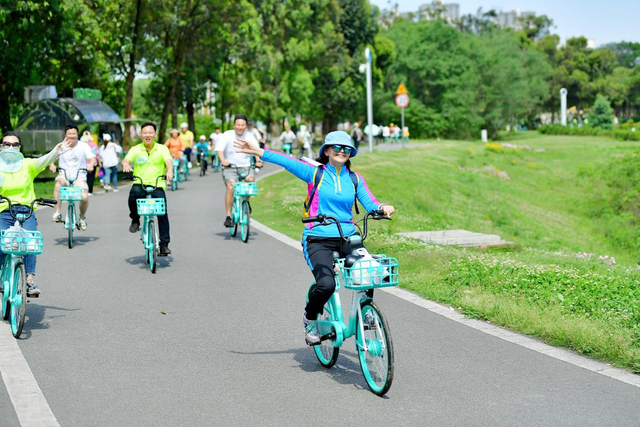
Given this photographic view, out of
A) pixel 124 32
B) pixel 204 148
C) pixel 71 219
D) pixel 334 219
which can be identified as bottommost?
pixel 71 219

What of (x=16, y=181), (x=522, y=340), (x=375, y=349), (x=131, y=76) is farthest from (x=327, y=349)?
(x=131, y=76)

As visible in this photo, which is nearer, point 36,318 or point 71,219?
point 36,318

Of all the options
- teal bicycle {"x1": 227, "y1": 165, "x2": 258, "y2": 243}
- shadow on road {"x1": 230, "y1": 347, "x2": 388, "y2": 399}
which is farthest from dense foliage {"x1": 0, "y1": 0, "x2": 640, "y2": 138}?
shadow on road {"x1": 230, "y1": 347, "x2": 388, "y2": 399}

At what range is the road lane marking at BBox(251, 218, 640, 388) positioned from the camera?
6.82 m

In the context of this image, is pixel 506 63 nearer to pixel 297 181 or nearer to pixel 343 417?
pixel 297 181

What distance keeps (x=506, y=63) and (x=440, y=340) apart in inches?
3191

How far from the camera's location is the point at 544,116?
553 ft

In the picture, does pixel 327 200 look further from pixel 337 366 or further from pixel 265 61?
pixel 265 61

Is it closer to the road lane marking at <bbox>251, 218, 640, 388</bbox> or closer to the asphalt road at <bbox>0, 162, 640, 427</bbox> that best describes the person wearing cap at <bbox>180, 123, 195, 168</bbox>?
the asphalt road at <bbox>0, 162, 640, 427</bbox>

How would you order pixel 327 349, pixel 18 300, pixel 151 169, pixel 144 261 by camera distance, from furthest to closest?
pixel 144 261 < pixel 151 169 < pixel 18 300 < pixel 327 349

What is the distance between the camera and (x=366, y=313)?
6.24 meters

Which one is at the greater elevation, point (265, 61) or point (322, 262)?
point (265, 61)

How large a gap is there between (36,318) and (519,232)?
16.3 m

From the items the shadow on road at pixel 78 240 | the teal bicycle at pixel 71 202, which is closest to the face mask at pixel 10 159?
the teal bicycle at pixel 71 202
